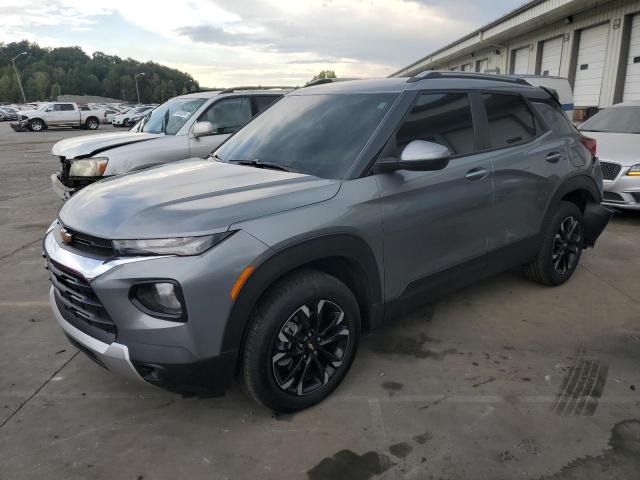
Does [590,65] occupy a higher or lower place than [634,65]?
higher

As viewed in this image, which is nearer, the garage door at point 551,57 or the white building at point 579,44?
the white building at point 579,44

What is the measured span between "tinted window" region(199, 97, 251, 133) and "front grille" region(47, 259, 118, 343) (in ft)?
15.7

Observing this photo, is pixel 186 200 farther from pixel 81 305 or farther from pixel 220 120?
pixel 220 120

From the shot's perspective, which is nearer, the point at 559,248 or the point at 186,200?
the point at 186,200

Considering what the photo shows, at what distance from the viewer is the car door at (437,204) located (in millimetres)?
3111

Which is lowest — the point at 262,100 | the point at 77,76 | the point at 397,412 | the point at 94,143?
the point at 397,412

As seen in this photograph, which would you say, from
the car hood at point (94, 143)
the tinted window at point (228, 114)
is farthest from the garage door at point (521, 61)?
the car hood at point (94, 143)

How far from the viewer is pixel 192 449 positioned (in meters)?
2.63

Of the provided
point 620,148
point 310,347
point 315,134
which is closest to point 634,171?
point 620,148

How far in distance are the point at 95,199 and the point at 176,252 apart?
2.80 ft

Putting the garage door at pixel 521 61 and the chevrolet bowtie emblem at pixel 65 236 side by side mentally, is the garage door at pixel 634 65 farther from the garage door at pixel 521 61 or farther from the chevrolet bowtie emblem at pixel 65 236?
the chevrolet bowtie emblem at pixel 65 236

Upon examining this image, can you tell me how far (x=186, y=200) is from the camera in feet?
8.75

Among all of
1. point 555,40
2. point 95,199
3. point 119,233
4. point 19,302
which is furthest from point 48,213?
point 555,40

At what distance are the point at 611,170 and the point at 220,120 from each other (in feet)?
18.1
